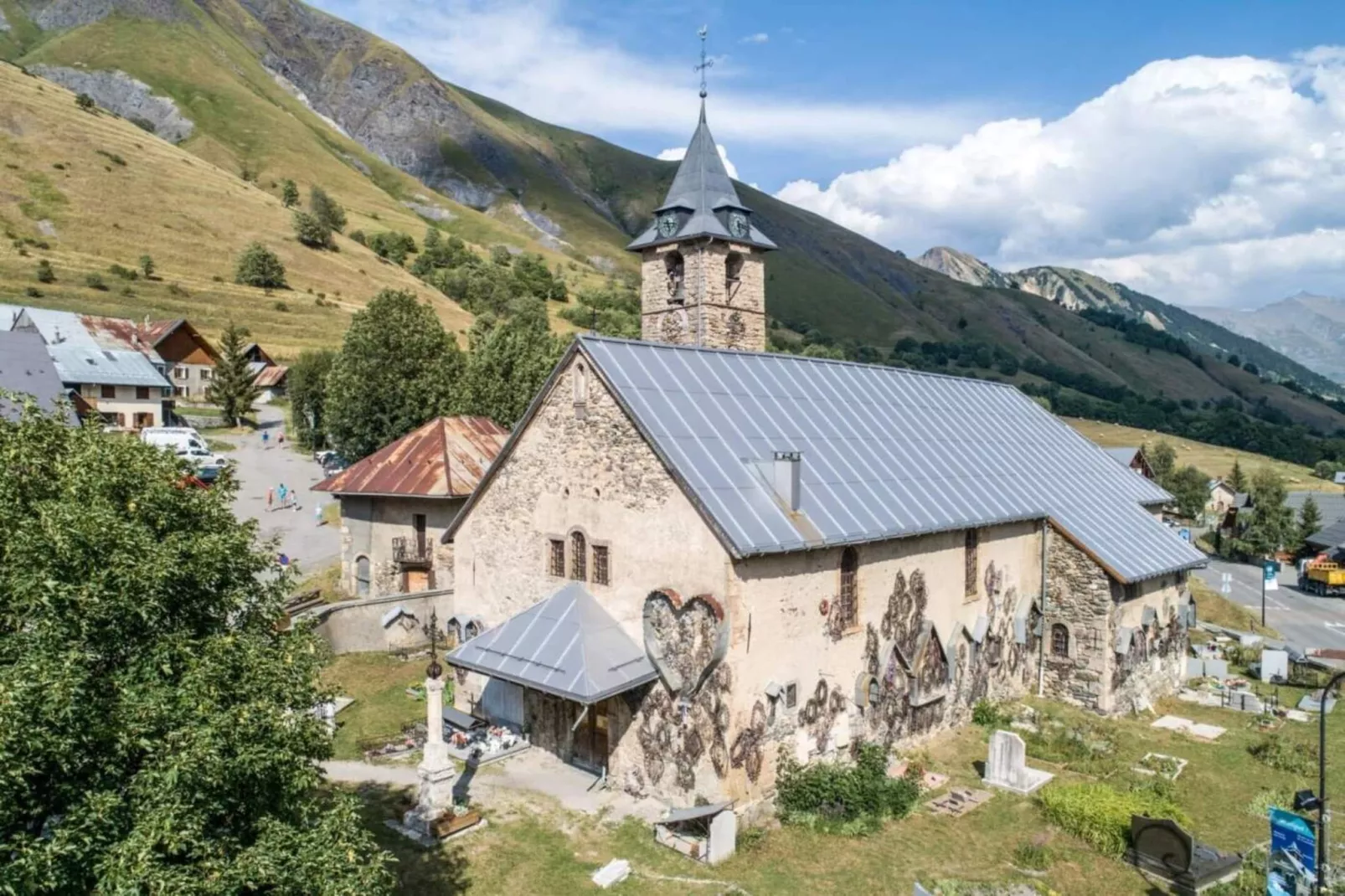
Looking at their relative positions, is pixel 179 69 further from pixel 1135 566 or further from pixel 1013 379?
pixel 1135 566

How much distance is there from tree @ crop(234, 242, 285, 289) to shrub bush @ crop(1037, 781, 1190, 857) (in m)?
110

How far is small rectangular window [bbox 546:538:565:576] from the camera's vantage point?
69.3 ft

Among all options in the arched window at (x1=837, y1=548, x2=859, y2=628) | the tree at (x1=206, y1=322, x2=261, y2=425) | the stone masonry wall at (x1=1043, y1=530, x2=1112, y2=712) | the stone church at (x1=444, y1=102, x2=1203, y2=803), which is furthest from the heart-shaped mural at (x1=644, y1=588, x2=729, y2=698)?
the tree at (x1=206, y1=322, x2=261, y2=425)

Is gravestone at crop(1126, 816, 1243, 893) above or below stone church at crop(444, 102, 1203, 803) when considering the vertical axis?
below

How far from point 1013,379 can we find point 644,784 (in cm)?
17529

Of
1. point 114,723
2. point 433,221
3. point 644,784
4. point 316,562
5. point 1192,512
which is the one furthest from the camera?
point 433,221

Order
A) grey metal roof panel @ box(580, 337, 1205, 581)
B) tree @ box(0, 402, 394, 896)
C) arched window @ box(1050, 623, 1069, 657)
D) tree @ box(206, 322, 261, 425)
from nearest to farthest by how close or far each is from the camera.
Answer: tree @ box(0, 402, 394, 896)
grey metal roof panel @ box(580, 337, 1205, 581)
arched window @ box(1050, 623, 1069, 657)
tree @ box(206, 322, 261, 425)

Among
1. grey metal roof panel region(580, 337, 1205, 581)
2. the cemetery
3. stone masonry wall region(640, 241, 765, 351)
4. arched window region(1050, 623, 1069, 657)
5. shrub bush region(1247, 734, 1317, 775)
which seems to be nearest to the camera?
the cemetery

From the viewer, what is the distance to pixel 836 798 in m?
18.1

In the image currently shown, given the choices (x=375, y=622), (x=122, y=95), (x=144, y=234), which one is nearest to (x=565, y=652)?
(x=375, y=622)

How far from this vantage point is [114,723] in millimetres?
8328

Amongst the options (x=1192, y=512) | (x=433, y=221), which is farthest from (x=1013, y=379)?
(x=433, y=221)

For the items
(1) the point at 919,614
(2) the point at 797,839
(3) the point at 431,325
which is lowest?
(2) the point at 797,839

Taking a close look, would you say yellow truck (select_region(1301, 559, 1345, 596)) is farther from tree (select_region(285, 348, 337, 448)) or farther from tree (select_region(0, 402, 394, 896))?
tree (select_region(285, 348, 337, 448))
